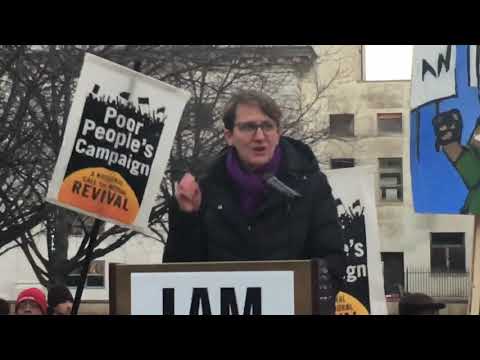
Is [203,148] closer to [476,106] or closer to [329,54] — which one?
[329,54]

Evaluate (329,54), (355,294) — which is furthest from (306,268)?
(329,54)

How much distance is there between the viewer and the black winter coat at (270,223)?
3803 millimetres

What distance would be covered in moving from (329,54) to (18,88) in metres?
1.42

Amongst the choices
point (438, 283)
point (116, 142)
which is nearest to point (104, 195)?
point (116, 142)

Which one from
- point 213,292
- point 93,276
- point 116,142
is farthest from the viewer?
point 116,142

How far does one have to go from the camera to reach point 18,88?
395 centimetres

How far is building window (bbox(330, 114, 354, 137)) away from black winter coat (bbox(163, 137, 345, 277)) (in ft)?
0.49

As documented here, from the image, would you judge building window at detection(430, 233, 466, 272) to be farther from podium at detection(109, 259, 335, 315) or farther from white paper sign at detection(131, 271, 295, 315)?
white paper sign at detection(131, 271, 295, 315)

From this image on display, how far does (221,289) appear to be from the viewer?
3.66 metres

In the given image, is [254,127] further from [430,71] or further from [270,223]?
[430,71]

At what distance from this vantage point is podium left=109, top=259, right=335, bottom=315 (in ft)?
11.9

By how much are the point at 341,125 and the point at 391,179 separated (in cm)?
35

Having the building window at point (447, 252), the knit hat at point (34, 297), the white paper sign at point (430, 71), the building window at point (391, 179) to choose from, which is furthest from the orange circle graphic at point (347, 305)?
the knit hat at point (34, 297)
